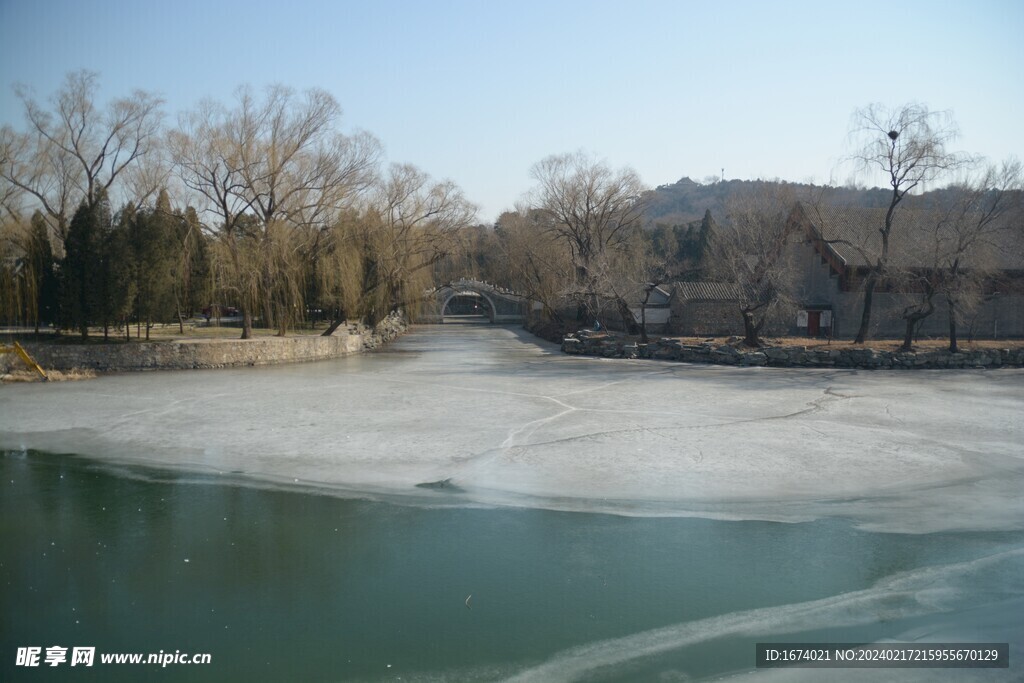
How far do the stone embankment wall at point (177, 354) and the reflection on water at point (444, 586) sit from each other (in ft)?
49.9

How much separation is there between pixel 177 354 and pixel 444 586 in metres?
19.7

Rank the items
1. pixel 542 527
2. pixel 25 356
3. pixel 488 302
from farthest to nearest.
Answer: pixel 488 302 < pixel 25 356 < pixel 542 527

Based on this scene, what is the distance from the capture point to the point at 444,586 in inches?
240

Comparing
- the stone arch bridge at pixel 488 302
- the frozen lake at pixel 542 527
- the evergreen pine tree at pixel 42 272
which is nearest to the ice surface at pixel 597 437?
the frozen lake at pixel 542 527

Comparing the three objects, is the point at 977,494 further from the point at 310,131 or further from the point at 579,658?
the point at 310,131

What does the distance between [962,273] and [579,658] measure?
24225mm

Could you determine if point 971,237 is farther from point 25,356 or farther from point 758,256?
point 25,356

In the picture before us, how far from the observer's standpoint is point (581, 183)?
1372 inches

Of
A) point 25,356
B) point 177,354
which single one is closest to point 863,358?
point 177,354

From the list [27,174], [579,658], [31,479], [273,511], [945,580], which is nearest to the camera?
[579,658]

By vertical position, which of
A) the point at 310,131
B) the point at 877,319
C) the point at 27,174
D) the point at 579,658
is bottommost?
the point at 579,658

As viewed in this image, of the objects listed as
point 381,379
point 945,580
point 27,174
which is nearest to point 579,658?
point 945,580

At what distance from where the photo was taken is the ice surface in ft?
27.8

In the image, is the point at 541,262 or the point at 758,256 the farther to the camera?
the point at 541,262
